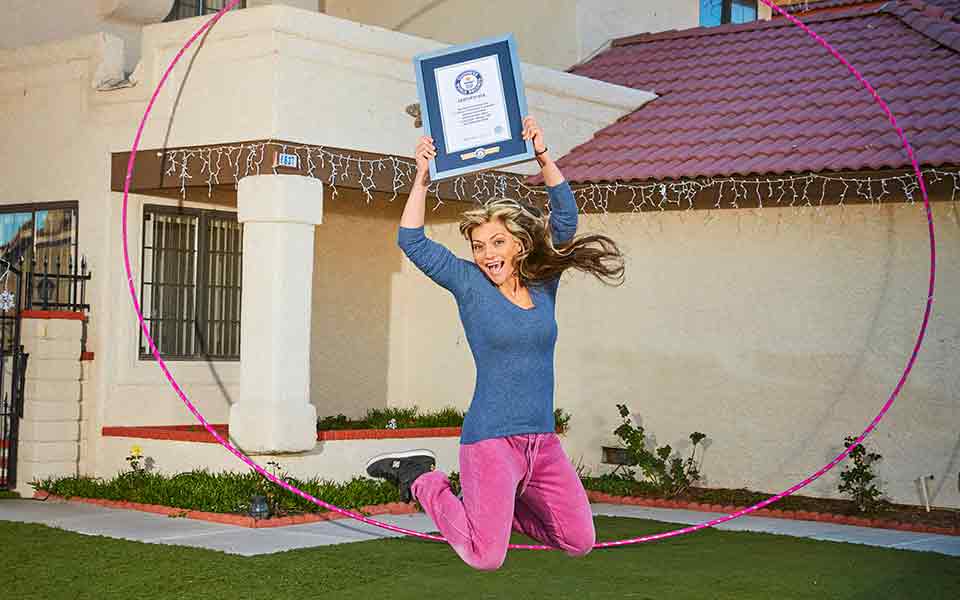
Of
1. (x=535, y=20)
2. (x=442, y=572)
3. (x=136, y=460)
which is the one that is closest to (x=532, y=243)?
(x=442, y=572)

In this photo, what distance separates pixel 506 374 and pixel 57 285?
8561 mm

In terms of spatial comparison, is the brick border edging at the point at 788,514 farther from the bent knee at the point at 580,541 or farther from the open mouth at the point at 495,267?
the open mouth at the point at 495,267

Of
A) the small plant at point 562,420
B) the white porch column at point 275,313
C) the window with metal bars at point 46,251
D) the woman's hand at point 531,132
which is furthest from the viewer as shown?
the small plant at point 562,420

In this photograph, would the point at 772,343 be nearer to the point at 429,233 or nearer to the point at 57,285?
the point at 429,233

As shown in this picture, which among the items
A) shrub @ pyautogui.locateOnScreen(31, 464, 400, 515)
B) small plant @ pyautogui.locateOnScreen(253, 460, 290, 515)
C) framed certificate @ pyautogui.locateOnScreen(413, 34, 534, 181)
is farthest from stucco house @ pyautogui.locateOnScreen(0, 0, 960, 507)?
framed certificate @ pyautogui.locateOnScreen(413, 34, 534, 181)

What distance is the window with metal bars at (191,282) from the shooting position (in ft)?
44.6

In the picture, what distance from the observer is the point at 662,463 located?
13.7 m

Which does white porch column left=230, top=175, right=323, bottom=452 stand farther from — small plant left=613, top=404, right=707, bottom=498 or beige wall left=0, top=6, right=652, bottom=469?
small plant left=613, top=404, right=707, bottom=498

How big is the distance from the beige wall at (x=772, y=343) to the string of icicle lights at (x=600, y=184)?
0.31 metres

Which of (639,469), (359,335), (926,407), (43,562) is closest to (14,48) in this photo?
(359,335)

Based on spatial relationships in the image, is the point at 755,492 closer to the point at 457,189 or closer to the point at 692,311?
the point at 692,311

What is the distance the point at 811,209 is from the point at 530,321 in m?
8.46

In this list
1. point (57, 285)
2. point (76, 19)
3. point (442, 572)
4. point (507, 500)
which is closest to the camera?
point (507, 500)

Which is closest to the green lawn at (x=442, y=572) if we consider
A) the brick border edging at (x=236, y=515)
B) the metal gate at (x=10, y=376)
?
the brick border edging at (x=236, y=515)
